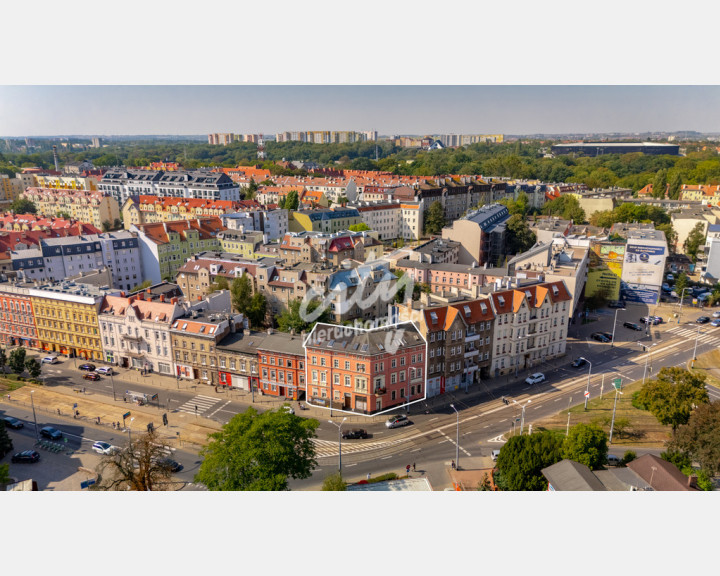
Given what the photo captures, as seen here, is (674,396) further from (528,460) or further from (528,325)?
(528,460)

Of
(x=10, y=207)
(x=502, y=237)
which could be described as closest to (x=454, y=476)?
(x=502, y=237)

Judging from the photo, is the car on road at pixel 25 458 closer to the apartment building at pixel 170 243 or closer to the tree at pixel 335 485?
the tree at pixel 335 485

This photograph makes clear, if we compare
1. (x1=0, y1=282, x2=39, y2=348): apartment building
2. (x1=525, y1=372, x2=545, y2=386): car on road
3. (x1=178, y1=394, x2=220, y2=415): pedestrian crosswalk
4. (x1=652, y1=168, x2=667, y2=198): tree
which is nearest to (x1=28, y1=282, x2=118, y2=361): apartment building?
(x1=0, y1=282, x2=39, y2=348): apartment building

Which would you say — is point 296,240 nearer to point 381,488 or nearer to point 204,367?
point 204,367

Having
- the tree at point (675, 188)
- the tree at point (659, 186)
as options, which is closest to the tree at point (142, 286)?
the tree at point (659, 186)

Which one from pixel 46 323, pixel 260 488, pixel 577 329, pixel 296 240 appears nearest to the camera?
pixel 260 488

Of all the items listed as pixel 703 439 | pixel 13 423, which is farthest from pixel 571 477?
pixel 13 423
